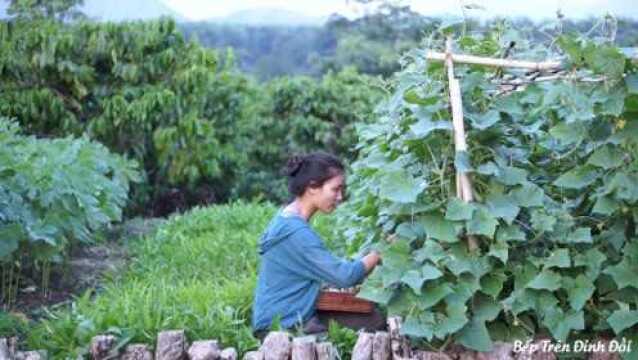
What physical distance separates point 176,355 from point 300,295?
21.9 inches

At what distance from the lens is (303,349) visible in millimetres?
3777

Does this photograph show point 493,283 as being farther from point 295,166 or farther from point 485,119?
point 295,166

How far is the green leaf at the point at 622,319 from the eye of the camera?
11.6 feet

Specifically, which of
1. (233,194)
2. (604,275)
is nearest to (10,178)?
(604,275)

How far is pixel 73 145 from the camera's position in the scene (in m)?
6.80

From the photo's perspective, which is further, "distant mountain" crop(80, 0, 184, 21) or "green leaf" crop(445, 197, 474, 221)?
"distant mountain" crop(80, 0, 184, 21)

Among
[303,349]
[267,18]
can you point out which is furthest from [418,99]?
[267,18]

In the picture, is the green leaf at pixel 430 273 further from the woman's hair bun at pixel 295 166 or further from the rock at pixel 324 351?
the woman's hair bun at pixel 295 166

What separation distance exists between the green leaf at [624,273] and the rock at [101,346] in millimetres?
1876

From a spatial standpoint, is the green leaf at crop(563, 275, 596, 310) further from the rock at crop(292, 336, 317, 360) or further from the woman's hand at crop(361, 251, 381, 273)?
the rock at crop(292, 336, 317, 360)

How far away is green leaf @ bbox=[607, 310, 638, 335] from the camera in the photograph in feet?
11.6

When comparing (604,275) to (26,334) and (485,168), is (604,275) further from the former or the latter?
(26,334)

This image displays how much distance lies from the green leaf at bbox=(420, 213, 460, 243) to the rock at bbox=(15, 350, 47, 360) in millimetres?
1569

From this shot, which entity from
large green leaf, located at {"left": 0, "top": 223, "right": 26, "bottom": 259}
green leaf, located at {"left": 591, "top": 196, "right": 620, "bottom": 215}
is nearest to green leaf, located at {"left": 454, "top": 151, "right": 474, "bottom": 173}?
green leaf, located at {"left": 591, "top": 196, "right": 620, "bottom": 215}
